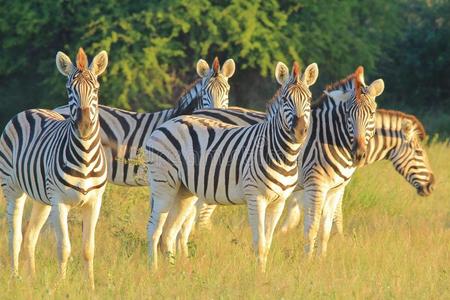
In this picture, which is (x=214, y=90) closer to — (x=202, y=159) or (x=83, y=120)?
(x=202, y=159)

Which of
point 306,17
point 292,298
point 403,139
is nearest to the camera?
point 292,298

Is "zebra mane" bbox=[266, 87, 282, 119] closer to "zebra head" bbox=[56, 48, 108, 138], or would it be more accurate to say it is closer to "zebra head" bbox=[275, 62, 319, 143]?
"zebra head" bbox=[275, 62, 319, 143]

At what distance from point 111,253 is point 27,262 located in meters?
0.84

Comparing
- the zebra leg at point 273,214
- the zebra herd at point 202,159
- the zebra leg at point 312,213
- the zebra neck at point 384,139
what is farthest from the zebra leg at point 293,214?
the zebra leg at point 273,214

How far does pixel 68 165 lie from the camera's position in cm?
765

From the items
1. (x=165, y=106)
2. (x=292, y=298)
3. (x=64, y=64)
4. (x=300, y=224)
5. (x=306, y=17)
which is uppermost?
(x=306, y=17)

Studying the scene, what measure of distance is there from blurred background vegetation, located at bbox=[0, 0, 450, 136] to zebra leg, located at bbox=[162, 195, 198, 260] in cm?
1375

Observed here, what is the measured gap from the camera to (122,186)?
11.5 m

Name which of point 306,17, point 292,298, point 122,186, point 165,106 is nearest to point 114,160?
point 122,186

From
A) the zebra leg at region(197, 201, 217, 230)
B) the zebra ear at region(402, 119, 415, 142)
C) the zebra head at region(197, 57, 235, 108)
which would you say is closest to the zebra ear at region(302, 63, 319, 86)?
the zebra leg at region(197, 201, 217, 230)

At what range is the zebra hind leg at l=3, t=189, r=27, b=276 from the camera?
8.42 meters

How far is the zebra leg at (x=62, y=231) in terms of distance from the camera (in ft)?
25.1

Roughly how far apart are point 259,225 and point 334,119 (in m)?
2.14

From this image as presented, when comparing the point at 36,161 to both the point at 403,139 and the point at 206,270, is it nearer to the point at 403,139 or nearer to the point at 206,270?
the point at 206,270
